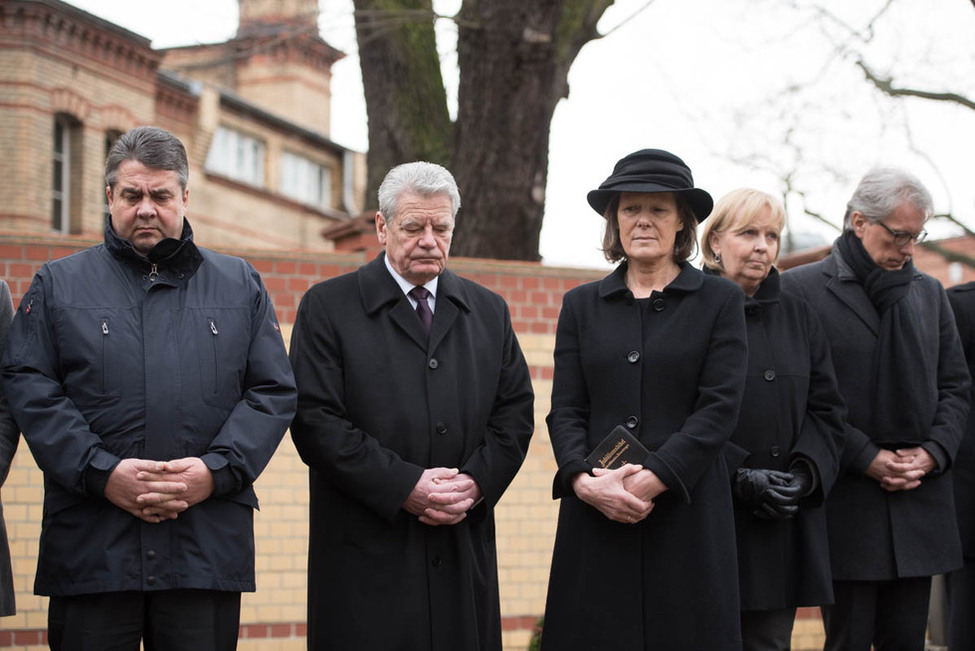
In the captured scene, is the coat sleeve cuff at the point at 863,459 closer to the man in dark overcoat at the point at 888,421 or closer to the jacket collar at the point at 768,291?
the man in dark overcoat at the point at 888,421

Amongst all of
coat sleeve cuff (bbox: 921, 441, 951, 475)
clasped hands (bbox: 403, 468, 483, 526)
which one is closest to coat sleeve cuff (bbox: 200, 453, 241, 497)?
clasped hands (bbox: 403, 468, 483, 526)

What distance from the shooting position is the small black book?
4.07 m

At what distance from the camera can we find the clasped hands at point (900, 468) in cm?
475

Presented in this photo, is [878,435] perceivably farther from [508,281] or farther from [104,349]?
[104,349]

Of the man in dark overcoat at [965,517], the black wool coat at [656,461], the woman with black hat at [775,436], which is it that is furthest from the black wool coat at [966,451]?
the black wool coat at [656,461]

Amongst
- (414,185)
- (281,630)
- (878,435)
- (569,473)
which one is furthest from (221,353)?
(281,630)

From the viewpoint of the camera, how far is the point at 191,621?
391 cm

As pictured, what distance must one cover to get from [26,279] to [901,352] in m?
4.24

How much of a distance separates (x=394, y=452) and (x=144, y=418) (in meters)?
0.85

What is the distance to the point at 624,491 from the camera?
401 centimetres

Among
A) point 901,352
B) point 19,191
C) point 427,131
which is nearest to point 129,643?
point 901,352

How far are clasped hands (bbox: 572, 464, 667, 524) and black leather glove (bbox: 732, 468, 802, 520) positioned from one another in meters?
0.48

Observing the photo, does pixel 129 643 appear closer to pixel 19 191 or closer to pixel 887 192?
pixel 887 192

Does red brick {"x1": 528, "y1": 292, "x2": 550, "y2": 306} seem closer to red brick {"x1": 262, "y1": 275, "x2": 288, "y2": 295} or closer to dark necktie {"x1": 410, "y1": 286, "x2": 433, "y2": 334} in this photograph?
red brick {"x1": 262, "y1": 275, "x2": 288, "y2": 295}
